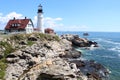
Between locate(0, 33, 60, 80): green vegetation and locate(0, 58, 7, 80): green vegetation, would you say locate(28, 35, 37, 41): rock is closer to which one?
locate(0, 33, 60, 80): green vegetation

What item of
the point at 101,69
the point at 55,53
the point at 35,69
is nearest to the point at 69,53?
the point at 55,53

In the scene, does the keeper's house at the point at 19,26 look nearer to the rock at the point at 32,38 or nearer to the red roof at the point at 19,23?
the red roof at the point at 19,23

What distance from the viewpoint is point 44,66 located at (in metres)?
48.9

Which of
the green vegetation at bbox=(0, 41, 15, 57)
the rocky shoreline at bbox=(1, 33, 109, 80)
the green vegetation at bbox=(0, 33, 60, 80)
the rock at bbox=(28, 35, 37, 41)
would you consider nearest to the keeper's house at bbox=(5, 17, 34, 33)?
the green vegetation at bbox=(0, 33, 60, 80)

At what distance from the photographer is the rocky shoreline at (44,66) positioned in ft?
147

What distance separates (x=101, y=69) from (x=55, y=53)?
15.5 meters

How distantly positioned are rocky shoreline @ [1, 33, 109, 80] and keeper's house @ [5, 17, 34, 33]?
804 cm

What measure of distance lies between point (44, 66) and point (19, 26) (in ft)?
110

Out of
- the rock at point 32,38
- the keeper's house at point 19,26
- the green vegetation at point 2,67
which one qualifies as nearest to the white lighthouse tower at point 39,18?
the keeper's house at point 19,26

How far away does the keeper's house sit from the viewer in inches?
3103

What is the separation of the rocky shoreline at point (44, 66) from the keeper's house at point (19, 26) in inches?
317

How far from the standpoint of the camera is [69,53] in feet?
240

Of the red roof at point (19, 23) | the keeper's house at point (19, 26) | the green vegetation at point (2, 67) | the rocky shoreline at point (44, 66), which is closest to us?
the rocky shoreline at point (44, 66)

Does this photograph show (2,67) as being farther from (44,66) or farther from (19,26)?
(19,26)
